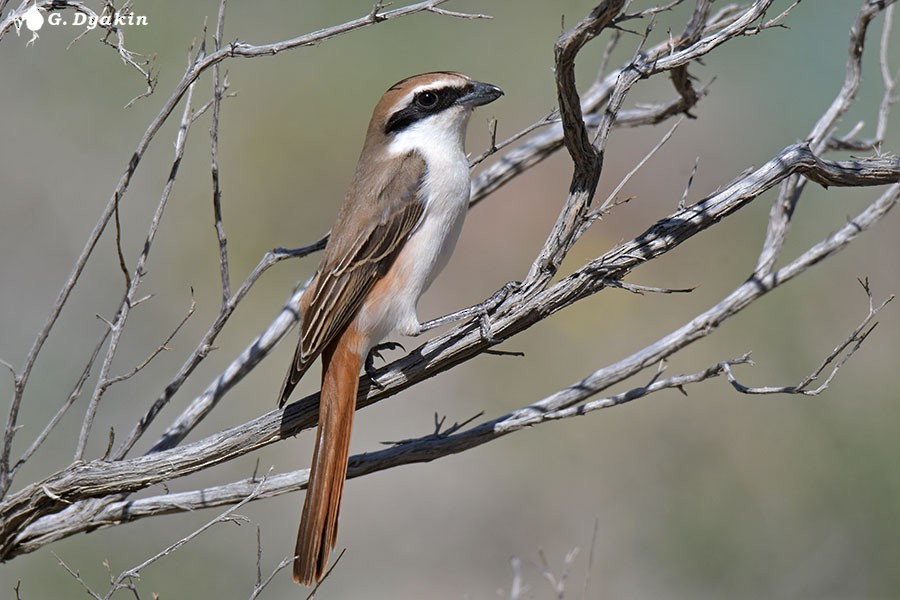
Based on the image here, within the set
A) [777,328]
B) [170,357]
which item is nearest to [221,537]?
[170,357]

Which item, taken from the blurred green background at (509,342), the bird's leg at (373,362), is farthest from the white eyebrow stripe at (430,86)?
the blurred green background at (509,342)

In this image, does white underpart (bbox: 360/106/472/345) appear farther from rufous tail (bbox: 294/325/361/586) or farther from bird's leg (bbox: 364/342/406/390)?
rufous tail (bbox: 294/325/361/586)

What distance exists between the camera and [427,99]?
372 centimetres

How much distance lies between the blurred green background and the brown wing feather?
7.12 ft

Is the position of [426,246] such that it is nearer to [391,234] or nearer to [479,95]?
[391,234]

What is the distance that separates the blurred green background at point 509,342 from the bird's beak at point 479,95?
238 centimetres

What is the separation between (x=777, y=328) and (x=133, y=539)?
4.53 metres

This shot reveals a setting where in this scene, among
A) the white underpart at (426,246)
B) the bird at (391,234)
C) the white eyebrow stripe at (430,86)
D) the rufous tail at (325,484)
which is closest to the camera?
the rufous tail at (325,484)

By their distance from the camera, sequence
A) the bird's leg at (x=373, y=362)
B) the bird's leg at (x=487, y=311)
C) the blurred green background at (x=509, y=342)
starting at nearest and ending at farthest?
the bird's leg at (x=487, y=311), the bird's leg at (x=373, y=362), the blurred green background at (x=509, y=342)

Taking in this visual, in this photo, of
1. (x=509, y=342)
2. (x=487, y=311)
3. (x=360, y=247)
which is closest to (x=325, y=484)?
(x=487, y=311)

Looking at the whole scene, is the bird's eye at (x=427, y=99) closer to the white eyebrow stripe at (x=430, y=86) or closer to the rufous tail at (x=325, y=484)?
the white eyebrow stripe at (x=430, y=86)

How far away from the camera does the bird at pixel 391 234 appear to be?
3438mm

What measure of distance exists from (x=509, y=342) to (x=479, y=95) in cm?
366

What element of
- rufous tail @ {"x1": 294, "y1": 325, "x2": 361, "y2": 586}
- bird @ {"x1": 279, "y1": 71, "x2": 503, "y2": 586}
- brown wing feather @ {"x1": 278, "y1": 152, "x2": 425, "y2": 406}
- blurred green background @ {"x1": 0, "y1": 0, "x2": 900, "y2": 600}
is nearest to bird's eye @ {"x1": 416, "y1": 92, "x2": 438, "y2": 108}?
bird @ {"x1": 279, "y1": 71, "x2": 503, "y2": 586}
